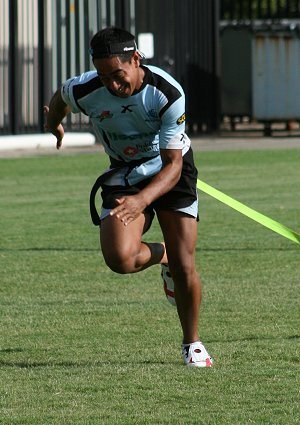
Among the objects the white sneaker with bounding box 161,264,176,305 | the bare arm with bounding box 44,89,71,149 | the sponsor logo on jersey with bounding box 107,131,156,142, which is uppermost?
the bare arm with bounding box 44,89,71,149

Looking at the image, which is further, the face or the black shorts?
the black shorts

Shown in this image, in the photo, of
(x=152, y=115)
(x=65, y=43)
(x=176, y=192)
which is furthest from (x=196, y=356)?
(x=65, y=43)

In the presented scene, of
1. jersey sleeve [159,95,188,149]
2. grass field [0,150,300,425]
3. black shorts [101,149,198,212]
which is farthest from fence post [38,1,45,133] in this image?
jersey sleeve [159,95,188,149]

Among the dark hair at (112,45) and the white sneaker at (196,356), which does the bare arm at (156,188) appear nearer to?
the dark hair at (112,45)

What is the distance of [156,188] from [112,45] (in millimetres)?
744

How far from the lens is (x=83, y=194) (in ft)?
54.6

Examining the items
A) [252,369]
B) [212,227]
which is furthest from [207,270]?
[252,369]

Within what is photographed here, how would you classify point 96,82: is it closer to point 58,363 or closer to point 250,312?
point 58,363

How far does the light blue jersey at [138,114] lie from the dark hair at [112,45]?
24 cm

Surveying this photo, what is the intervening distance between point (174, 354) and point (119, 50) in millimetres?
1747

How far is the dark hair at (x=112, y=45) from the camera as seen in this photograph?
6.64 metres

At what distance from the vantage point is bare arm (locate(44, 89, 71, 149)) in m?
7.36

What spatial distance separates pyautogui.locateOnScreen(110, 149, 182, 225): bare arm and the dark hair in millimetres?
540

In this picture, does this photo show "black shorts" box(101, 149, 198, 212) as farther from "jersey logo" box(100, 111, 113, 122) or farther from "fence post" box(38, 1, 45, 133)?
"fence post" box(38, 1, 45, 133)
